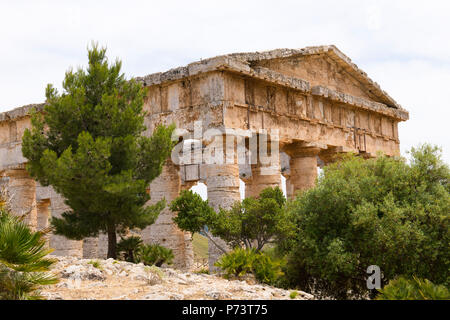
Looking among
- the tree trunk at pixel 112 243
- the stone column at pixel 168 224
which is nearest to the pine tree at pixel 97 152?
the tree trunk at pixel 112 243

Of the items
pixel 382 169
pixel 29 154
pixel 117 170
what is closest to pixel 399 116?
pixel 382 169

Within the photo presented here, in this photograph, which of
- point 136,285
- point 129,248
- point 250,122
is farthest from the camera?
point 250,122

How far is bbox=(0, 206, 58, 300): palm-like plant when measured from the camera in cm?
790

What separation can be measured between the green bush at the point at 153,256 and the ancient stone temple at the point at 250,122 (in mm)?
1612

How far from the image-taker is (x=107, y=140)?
1246 cm

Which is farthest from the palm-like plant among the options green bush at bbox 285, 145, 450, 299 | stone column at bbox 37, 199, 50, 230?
stone column at bbox 37, 199, 50, 230

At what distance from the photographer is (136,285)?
371 inches

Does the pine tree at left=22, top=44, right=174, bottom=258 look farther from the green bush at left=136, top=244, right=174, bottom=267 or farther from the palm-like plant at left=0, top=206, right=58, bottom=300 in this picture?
the palm-like plant at left=0, top=206, right=58, bottom=300

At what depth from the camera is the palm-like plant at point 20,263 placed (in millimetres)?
7902

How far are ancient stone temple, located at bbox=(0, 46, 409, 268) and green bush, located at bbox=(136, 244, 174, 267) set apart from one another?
5.29 feet

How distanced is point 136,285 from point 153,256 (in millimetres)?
4011

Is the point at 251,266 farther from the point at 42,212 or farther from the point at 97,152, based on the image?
the point at 42,212

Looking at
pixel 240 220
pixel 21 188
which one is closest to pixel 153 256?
pixel 240 220
